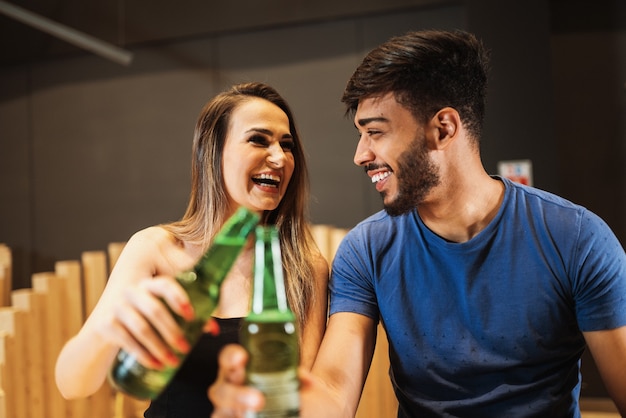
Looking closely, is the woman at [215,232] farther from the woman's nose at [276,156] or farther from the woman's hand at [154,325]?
the woman's hand at [154,325]

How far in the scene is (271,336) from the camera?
2.34ft

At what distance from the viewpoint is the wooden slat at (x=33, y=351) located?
236cm

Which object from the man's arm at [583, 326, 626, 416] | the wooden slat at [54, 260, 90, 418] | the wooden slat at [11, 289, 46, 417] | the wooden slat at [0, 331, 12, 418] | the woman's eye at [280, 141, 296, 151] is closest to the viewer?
the man's arm at [583, 326, 626, 416]

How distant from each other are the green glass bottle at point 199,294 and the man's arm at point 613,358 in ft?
2.89

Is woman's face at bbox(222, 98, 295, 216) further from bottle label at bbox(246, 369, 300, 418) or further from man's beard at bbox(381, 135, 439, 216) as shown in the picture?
bottle label at bbox(246, 369, 300, 418)

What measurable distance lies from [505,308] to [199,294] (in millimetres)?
786

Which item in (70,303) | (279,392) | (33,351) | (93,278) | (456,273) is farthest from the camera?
(93,278)

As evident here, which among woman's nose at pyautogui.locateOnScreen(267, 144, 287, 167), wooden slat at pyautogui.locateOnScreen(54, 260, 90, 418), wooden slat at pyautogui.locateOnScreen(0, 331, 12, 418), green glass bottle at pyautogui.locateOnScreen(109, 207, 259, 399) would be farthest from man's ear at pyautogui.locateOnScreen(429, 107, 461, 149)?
wooden slat at pyautogui.locateOnScreen(54, 260, 90, 418)

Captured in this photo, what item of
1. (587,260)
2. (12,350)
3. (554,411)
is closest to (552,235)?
(587,260)

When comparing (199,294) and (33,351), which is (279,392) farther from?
(33,351)

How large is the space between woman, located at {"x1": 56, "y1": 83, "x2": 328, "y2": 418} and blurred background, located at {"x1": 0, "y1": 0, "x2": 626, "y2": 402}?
2227 mm

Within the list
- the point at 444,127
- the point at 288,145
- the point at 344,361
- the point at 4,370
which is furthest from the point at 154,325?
the point at 4,370

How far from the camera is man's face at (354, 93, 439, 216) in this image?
4.50 ft

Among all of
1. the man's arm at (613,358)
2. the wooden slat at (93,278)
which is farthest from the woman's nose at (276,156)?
the wooden slat at (93,278)
